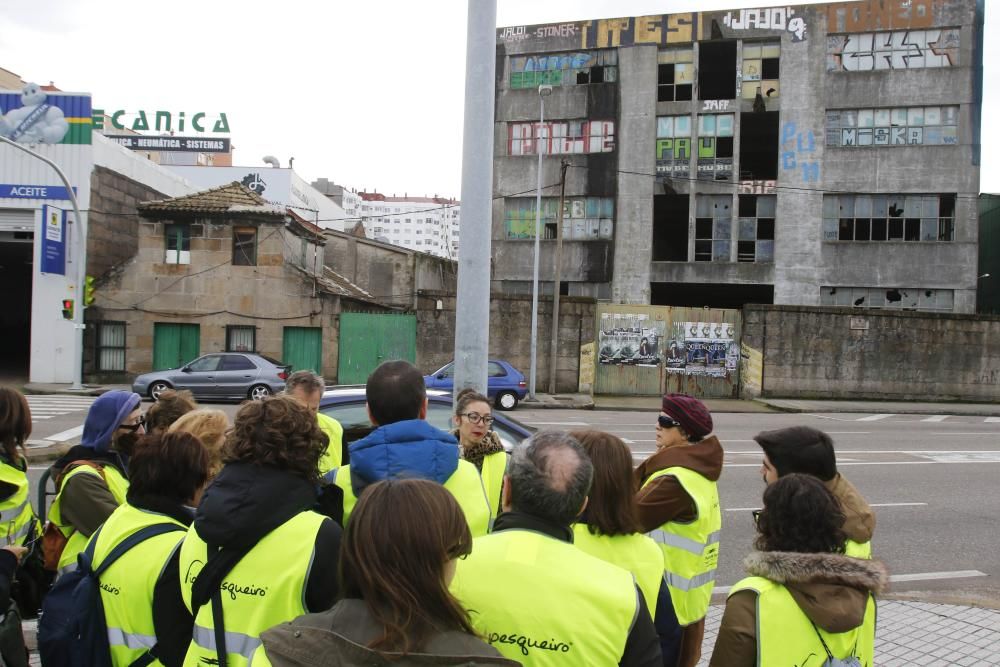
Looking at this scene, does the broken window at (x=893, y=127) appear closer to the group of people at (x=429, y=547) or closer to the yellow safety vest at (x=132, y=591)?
the group of people at (x=429, y=547)

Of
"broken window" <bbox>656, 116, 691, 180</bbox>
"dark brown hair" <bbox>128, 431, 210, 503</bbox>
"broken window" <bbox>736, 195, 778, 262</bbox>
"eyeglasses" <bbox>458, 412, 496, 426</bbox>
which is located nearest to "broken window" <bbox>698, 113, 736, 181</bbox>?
"broken window" <bbox>656, 116, 691, 180</bbox>

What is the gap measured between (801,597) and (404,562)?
4.66 feet

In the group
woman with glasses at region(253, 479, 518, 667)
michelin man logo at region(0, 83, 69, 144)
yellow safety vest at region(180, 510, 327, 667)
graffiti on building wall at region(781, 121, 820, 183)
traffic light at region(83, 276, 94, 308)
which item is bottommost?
yellow safety vest at region(180, 510, 327, 667)

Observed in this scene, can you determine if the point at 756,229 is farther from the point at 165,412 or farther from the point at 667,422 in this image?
the point at 165,412

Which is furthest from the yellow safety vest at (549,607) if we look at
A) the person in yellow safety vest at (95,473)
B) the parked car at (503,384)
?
the parked car at (503,384)

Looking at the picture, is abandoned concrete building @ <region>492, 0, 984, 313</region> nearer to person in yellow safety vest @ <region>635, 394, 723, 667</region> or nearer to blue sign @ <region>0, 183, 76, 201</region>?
blue sign @ <region>0, 183, 76, 201</region>

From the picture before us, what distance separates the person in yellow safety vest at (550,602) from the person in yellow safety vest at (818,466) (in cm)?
129

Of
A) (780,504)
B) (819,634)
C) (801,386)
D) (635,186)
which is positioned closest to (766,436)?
(780,504)

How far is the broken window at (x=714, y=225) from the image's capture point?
34875 mm

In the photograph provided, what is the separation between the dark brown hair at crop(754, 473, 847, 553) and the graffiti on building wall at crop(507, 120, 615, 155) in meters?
34.3

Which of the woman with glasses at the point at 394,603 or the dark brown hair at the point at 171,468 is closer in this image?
the woman with glasses at the point at 394,603

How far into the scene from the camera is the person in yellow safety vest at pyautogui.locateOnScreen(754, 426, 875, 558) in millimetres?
3053

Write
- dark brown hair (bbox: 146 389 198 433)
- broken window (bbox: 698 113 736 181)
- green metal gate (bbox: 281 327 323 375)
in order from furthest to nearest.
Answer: broken window (bbox: 698 113 736 181), green metal gate (bbox: 281 327 323 375), dark brown hair (bbox: 146 389 198 433)

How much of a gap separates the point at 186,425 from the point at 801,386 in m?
25.9
